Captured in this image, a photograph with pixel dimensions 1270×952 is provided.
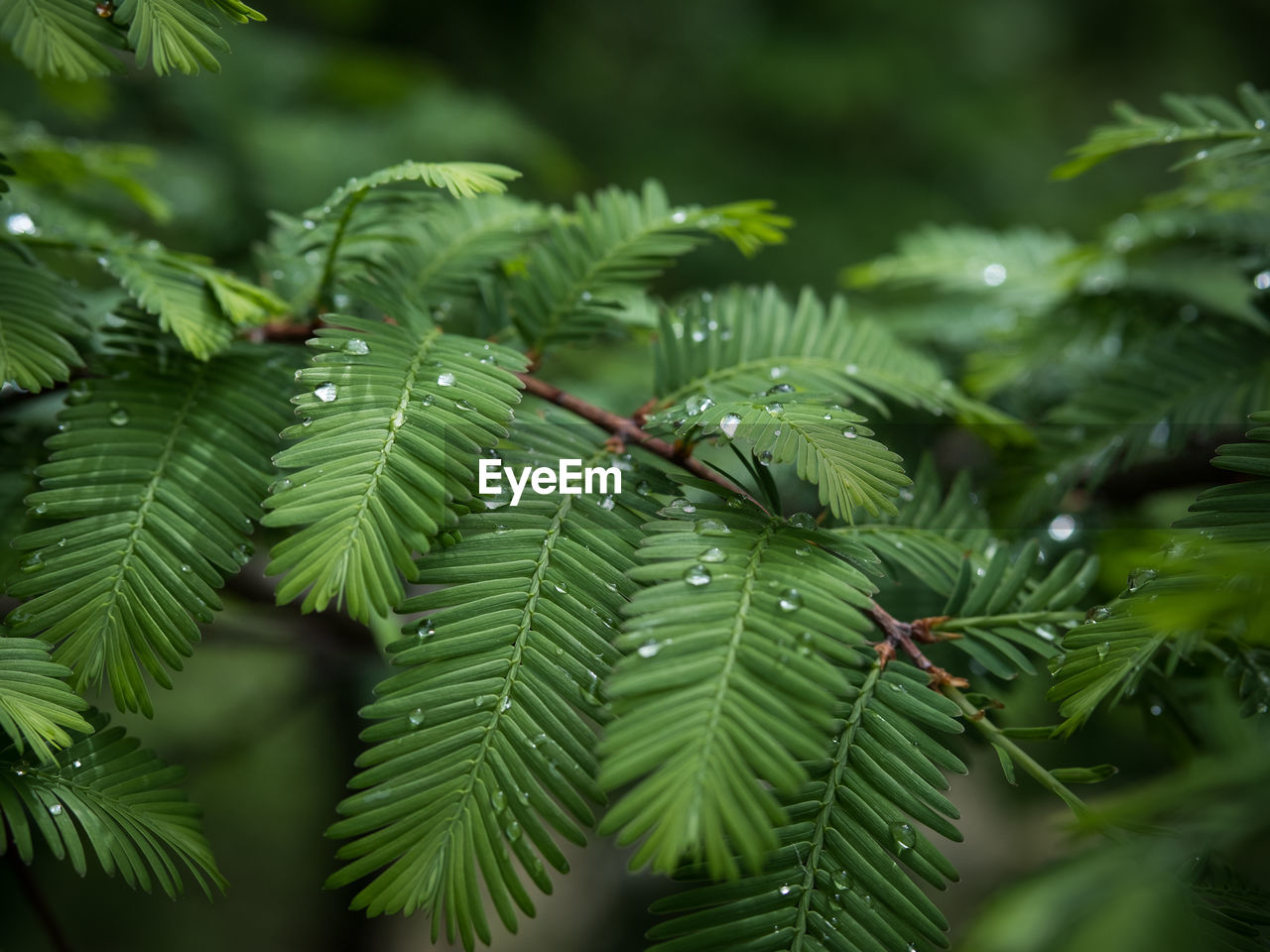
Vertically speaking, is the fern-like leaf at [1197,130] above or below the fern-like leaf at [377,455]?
above

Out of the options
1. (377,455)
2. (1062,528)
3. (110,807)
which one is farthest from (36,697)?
(1062,528)

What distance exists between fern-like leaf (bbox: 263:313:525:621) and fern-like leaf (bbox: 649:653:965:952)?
0.34m

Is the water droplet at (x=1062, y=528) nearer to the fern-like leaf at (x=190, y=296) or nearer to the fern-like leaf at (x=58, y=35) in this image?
the fern-like leaf at (x=190, y=296)

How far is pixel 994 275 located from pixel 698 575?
1.06 meters

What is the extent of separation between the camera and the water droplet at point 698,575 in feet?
1.97

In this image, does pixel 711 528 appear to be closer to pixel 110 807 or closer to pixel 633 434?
pixel 633 434

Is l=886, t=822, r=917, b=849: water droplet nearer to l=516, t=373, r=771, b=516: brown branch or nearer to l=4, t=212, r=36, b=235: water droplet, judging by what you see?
l=516, t=373, r=771, b=516: brown branch

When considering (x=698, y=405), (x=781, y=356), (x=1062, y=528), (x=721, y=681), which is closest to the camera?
(x=721, y=681)

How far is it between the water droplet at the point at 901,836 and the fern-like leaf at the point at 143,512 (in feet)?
1.91

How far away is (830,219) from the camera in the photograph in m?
2.65

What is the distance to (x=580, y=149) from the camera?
9.61ft

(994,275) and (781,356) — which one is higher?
(994,275)

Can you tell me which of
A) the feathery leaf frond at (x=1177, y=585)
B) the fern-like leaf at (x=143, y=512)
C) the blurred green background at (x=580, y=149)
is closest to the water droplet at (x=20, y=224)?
the fern-like leaf at (x=143, y=512)

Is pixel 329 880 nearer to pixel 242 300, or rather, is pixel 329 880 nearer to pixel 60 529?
pixel 60 529
